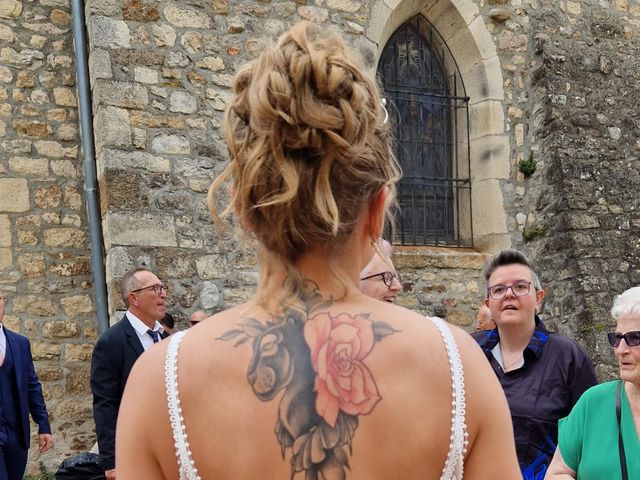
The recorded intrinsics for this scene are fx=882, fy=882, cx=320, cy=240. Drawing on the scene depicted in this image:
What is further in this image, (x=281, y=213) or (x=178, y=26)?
(x=178, y=26)

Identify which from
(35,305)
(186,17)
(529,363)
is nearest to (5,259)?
(35,305)

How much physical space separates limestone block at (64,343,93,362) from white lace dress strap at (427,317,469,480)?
21.1 feet

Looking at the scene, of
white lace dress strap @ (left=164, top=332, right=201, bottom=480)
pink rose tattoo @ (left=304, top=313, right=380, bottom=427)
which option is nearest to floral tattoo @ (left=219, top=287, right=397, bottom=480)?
pink rose tattoo @ (left=304, top=313, right=380, bottom=427)

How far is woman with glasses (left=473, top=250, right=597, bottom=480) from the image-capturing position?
367 cm

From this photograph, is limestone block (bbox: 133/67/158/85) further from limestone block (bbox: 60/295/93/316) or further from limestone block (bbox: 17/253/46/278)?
limestone block (bbox: 60/295/93/316)

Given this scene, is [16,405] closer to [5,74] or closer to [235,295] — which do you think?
[235,295]

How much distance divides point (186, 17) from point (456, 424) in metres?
6.54

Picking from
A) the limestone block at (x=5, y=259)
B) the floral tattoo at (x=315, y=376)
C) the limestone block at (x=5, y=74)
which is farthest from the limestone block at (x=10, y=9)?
the floral tattoo at (x=315, y=376)

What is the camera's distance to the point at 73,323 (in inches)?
295

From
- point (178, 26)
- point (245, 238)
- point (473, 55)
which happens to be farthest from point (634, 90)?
point (245, 238)

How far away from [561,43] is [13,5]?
536 cm

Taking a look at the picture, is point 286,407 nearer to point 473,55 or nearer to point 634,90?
point 473,55

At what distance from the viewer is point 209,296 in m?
7.25

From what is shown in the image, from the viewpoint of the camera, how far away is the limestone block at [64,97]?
25.1 ft
